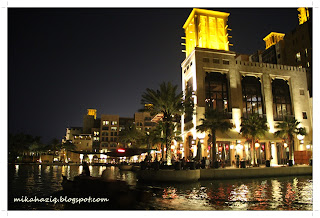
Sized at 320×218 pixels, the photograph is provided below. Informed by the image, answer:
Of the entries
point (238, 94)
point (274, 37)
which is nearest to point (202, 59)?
point (238, 94)

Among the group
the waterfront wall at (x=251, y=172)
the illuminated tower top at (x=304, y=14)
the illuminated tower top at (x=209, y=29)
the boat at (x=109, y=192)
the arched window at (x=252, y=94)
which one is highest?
the illuminated tower top at (x=304, y=14)

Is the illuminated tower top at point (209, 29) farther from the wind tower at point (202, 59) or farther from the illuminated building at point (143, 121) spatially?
the illuminated building at point (143, 121)

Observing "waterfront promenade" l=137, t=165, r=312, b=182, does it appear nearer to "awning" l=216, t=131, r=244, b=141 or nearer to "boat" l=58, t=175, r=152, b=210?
"boat" l=58, t=175, r=152, b=210

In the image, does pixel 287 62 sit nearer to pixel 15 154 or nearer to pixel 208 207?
pixel 208 207

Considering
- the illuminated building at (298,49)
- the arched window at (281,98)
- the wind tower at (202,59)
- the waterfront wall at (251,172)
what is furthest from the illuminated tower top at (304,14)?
the waterfront wall at (251,172)

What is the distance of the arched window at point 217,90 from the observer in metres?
42.8

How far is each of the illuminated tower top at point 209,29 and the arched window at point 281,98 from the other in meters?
12.0

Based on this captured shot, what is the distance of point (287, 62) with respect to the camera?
59.6 meters

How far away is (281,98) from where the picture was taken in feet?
155

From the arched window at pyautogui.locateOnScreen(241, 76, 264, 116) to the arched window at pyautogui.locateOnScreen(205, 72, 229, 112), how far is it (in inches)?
152

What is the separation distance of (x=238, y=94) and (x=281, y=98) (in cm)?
1017

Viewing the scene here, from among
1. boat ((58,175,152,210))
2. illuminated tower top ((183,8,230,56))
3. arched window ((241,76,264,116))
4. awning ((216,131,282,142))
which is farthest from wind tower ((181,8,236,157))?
boat ((58,175,152,210))

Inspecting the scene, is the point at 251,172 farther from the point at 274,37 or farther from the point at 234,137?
the point at 274,37
